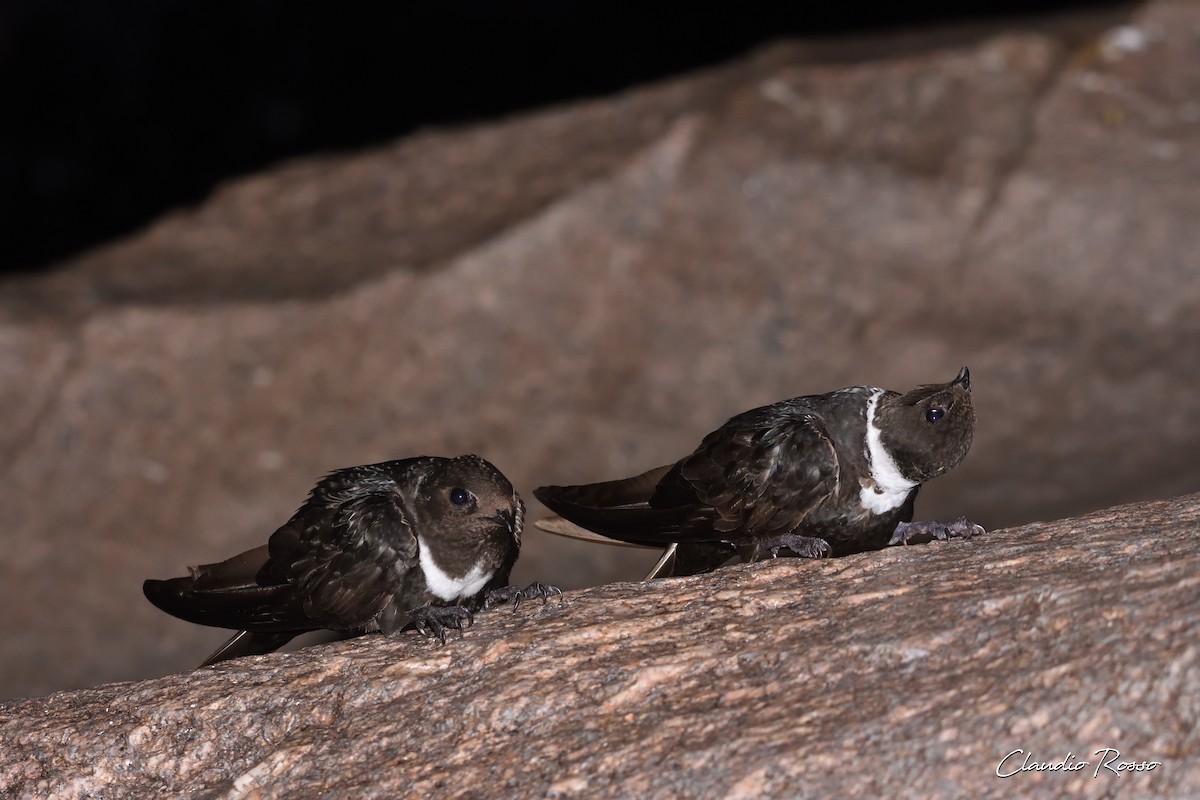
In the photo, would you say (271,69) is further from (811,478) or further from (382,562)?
(811,478)

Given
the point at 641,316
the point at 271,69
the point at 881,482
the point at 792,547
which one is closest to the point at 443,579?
the point at 792,547

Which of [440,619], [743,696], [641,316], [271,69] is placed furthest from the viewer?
[271,69]

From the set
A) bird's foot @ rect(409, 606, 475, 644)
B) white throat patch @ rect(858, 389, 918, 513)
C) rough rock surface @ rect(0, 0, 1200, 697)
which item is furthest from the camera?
rough rock surface @ rect(0, 0, 1200, 697)

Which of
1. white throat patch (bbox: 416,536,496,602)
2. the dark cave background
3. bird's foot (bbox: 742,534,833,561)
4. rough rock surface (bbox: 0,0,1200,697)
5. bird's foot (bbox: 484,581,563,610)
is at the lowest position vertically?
bird's foot (bbox: 742,534,833,561)

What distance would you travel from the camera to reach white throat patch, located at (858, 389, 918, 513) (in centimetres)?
491

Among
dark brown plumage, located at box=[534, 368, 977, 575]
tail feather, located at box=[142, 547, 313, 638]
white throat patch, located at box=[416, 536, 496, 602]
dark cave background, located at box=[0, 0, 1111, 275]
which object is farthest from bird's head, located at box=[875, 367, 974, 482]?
Result: dark cave background, located at box=[0, 0, 1111, 275]

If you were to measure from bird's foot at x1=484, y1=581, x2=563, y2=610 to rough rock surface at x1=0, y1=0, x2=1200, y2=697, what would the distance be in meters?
4.30

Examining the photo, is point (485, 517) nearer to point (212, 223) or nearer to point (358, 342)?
point (358, 342)

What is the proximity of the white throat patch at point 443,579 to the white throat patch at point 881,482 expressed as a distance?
4.53 ft

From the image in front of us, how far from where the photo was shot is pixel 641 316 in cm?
1022

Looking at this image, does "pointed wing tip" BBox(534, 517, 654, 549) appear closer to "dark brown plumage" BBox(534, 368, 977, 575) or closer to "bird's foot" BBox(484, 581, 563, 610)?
"dark brown plumage" BBox(534, 368, 977, 575)

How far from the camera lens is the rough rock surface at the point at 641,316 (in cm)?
956

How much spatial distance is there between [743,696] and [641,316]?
6.44 m

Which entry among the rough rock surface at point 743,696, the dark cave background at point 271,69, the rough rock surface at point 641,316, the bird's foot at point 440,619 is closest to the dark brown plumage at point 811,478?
the rough rock surface at point 743,696
